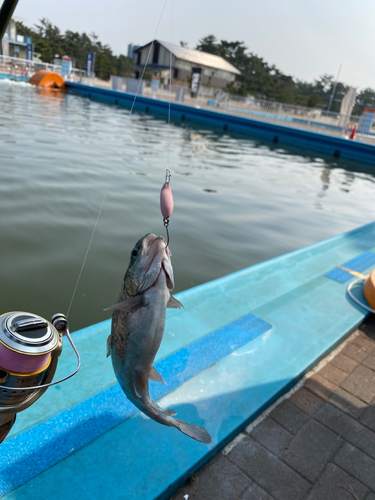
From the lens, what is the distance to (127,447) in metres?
2.30

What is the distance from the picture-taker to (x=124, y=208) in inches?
289

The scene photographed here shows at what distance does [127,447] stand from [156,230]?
453 centimetres

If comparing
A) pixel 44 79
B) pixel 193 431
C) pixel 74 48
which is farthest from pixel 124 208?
pixel 74 48

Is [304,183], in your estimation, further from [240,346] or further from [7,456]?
[7,456]

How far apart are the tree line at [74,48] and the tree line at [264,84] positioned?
23567 millimetres

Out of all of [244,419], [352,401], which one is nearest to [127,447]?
[244,419]

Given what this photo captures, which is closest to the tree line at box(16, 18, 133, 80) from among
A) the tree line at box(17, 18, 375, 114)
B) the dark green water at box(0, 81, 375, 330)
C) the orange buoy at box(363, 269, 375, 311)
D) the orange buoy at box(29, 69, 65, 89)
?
the tree line at box(17, 18, 375, 114)

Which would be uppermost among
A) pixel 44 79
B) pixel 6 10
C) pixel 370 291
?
pixel 6 10

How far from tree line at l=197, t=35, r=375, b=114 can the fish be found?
77512 millimetres

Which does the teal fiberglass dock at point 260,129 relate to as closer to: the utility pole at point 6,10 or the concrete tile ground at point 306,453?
the utility pole at point 6,10

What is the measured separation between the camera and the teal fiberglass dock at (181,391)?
Answer: 6.92ft

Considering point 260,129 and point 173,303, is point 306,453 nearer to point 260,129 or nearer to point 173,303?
point 173,303

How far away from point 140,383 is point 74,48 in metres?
88.4

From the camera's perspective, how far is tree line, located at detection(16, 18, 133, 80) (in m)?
67.4
